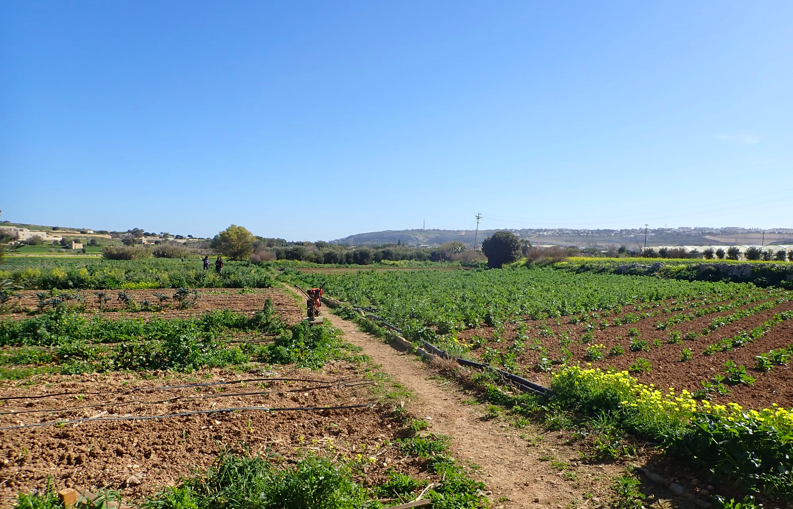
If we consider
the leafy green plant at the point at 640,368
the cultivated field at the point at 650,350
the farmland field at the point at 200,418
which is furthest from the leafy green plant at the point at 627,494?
the leafy green plant at the point at 640,368

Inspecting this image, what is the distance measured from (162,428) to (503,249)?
5206cm

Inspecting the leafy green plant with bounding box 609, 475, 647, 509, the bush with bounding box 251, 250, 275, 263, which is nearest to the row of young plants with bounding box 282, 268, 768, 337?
the leafy green plant with bounding box 609, 475, 647, 509

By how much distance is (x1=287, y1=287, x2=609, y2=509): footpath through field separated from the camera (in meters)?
4.88

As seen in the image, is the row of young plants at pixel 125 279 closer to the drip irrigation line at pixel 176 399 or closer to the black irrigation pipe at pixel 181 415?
the drip irrigation line at pixel 176 399

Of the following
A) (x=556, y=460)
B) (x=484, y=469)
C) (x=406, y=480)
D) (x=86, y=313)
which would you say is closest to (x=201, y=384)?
(x=406, y=480)

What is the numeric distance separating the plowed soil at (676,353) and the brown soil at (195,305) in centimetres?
852

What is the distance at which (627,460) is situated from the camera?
5488 millimetres

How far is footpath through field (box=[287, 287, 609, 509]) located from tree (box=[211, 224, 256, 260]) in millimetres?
48596

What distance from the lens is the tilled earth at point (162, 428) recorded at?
15.9 feet

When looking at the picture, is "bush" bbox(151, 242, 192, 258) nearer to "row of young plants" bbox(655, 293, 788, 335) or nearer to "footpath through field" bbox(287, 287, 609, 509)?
"footpath through field" bbox(287, 287, 609, 509)

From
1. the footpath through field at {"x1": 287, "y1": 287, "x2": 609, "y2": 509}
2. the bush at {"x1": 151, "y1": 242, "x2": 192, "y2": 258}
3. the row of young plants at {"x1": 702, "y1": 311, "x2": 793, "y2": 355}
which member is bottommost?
the footpath through field at {"x1": 287, "y1": 287, "x2": 609, "y2": 509}

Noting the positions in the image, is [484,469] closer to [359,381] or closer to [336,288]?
[359,381]

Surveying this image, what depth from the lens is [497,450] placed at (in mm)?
6000

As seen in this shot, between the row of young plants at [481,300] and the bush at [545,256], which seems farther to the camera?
the bush at [545,256]
